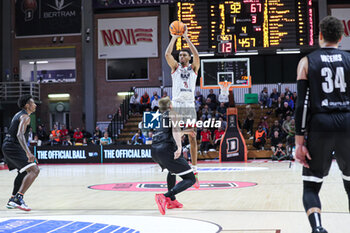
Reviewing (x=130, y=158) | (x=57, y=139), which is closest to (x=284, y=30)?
(x=130, y=158)

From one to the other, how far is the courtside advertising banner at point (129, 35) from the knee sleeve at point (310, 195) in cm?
2356

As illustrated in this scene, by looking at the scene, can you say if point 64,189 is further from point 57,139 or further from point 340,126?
point 57,139

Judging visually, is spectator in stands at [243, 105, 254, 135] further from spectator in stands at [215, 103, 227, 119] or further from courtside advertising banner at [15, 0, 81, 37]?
courtside advertising banner at [15, 0, 81, 37]

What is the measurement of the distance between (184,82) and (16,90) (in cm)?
2143

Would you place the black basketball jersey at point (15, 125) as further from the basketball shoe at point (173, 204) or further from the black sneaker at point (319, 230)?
the black sneaker at point (319, 230)

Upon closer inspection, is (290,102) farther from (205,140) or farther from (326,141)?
(326,141)

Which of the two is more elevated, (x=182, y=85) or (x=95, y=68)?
(x=95, y=68)

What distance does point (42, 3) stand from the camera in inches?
1144

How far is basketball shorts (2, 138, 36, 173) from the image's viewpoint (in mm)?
7398

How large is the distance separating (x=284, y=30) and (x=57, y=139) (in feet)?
36.5

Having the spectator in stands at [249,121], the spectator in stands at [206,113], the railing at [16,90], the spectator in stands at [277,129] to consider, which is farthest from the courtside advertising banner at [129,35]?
the spectator in stands at [277,129]

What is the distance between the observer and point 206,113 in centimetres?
2202

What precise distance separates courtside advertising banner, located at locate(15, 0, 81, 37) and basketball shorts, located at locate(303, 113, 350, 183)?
26.1 m

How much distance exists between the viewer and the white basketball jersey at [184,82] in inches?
322
